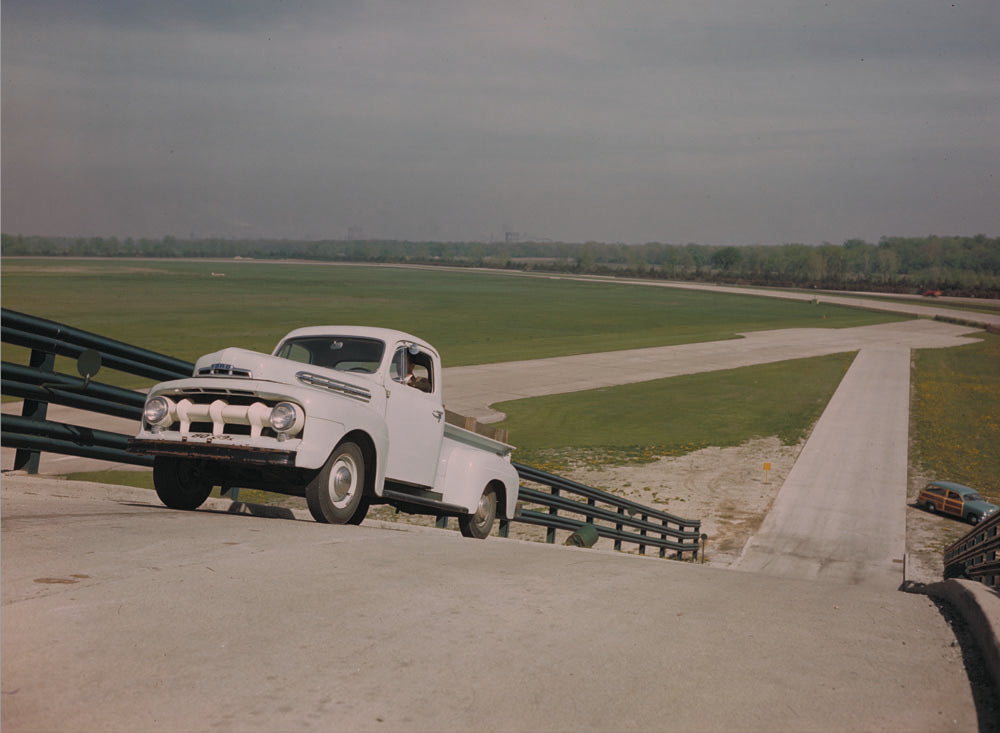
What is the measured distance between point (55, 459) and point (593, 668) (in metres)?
25.6

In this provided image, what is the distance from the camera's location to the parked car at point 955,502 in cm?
2530

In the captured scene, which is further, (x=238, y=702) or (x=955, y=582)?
(x=955, y=582)

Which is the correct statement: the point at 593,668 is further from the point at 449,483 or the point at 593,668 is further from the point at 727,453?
the point at 727,453

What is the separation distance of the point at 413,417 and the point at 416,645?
5.50 m

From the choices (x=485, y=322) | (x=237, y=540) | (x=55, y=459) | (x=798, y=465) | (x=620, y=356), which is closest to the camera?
(x=237, y=540)

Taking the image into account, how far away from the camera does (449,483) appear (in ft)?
36.4

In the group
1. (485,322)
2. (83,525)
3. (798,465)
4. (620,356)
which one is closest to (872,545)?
(798,465)

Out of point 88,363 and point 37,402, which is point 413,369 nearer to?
point 88,363

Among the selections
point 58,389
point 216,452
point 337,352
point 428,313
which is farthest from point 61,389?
point 428,313

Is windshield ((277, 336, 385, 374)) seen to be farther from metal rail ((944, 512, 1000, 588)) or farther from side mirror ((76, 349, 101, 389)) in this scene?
metal rail ((944, 512, 1000, 588))

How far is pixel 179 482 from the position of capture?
956cm

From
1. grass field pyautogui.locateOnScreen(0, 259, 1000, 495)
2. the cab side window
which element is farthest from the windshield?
grass field pyautogui.locateOnScreen(0, 259, 1000, 495)

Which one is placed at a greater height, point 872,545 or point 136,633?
point 136,633

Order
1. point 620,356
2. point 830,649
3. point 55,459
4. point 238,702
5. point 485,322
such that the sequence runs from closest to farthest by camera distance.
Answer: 1. point 238,702
2. point 830,649
3. point 55,459
4. point 620,356
5. point 485,322
